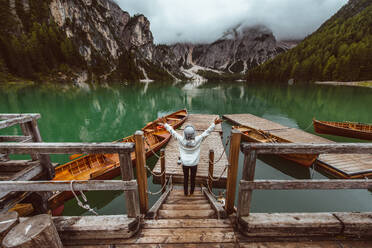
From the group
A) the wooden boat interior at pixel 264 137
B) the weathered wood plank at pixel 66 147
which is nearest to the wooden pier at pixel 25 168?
the weathered wood plank at pixel 66 147

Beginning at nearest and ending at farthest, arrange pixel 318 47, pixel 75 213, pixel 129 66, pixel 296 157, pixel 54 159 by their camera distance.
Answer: pixel 75 213 < pixel 296 157 < pixel 54 159 < pixel 318 47 < pixel 129 66

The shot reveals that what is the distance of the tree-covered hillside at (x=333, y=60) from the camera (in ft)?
244

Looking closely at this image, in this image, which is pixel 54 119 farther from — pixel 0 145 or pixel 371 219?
pixel 371 219

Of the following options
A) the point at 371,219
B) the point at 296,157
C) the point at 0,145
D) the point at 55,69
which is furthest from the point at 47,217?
the point at 55,69

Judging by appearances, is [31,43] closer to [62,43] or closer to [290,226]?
[62,43]

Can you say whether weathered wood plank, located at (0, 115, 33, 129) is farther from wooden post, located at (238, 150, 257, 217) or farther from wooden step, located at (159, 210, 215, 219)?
wooden post, located at (238, 150, 257, 217)

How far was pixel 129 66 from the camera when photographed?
150125 mm

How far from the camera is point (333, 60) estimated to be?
8038cm

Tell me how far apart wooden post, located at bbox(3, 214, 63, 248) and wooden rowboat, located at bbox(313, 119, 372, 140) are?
22.4m

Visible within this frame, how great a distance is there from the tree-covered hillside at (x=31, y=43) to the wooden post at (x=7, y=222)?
320ft

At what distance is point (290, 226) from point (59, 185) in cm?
410

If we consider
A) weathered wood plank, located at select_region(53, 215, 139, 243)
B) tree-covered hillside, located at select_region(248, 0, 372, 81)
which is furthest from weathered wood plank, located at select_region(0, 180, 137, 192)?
tree-covered hillside, located at select_region(248, 0, 372, 81)

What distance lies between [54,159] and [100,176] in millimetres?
7286

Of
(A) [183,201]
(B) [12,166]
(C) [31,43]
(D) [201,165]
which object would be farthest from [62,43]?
(A) [183,201]
